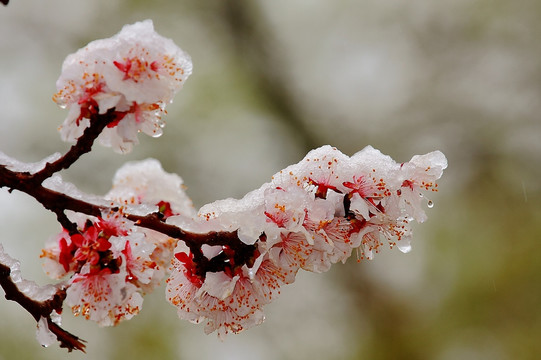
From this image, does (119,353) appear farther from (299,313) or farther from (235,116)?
(235,116)

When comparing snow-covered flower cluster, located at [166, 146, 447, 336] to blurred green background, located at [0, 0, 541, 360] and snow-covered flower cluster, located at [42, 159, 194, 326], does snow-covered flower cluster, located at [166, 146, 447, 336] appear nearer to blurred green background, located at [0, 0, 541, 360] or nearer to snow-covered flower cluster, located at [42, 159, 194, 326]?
snow-covered flower cluster, located at [42, 159, 194, 326]

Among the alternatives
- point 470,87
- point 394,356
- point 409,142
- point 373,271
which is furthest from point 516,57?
point 394,356

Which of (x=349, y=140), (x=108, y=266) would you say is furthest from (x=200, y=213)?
(x=349, y=140)

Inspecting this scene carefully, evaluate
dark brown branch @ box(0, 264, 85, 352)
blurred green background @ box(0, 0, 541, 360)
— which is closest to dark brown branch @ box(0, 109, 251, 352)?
dark brown branch @ box(0, 264, 85, 352)

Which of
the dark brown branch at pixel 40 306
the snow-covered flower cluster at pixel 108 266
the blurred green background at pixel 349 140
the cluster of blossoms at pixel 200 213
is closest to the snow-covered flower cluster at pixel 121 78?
the cluster of blossoms at pixel 200 213

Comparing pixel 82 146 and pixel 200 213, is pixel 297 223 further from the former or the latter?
pixel 82 146
